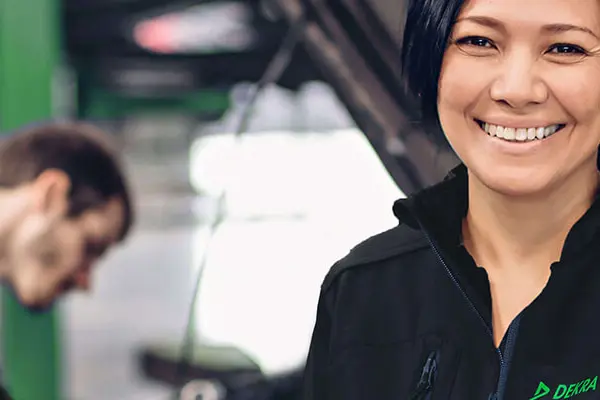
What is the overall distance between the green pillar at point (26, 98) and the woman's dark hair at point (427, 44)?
1.41m

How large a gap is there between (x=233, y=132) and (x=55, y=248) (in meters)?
0.48

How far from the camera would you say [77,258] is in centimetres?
187

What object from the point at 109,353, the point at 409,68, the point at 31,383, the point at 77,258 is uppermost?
the point at 409,68

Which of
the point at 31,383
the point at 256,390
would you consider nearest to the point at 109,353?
the point at 31,383

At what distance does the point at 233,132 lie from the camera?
1696mm

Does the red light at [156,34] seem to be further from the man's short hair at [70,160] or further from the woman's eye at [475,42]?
the woman's eye at [475,42]

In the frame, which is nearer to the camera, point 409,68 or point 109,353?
point 409,68

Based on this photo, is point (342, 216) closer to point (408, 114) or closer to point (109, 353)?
point (408, 114)

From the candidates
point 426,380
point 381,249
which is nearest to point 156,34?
point 381,249

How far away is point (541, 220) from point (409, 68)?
0.52ft

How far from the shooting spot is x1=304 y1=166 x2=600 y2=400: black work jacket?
65cm

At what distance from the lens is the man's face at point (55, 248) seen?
5.97 feet

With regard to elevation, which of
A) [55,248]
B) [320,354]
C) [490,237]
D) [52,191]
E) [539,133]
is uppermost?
[539,133]

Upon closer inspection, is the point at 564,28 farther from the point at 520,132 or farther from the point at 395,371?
the point at 395,371
